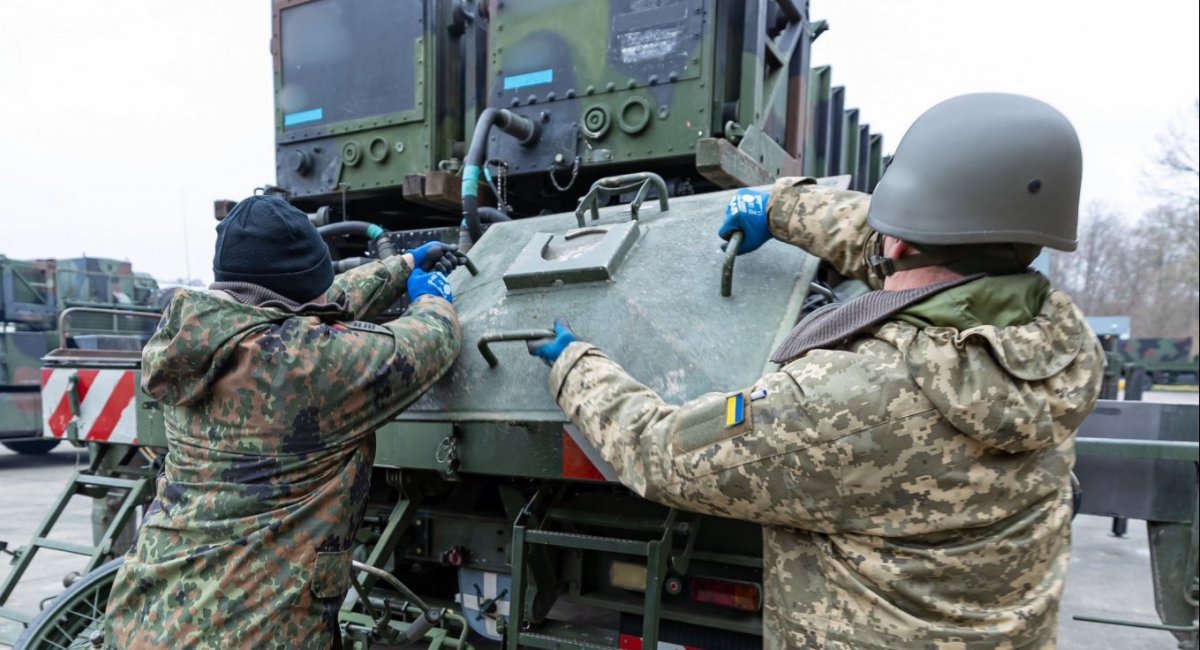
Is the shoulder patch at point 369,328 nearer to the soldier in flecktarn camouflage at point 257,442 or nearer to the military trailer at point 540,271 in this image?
the soldier in flecktarn camouflage at point 257,442

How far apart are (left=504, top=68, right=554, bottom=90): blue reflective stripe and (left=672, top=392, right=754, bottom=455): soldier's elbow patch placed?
2.92 metres

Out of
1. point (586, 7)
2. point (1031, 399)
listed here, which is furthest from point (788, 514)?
point (586, 7)

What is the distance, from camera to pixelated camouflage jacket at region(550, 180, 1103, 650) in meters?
1.28

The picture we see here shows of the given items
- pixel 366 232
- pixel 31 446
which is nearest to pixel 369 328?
pixel 366 232

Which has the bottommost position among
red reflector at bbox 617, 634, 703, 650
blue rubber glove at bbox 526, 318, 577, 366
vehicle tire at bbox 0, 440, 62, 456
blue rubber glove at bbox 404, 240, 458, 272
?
vehicle tire at bbox 0, 440, 62, 456

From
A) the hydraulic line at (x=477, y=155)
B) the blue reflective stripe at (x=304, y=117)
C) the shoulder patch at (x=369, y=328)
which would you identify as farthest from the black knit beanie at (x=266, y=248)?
the blue reflective stripe at (x=304, y=117)

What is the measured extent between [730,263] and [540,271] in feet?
1.82

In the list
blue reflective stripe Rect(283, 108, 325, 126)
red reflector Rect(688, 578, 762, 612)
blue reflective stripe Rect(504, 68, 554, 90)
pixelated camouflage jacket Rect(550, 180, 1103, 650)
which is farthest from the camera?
blue reflective stripe Rect(283, 108, 325, 126)

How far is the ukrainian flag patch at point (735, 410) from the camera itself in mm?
1406

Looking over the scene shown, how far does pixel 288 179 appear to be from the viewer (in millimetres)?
4785

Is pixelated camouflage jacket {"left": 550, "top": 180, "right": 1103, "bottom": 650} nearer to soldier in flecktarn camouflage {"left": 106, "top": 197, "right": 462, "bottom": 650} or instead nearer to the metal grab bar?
soldier in flecktarn camouflage {"left": 106, "top": 197, "right": 462, "bottom": 650}

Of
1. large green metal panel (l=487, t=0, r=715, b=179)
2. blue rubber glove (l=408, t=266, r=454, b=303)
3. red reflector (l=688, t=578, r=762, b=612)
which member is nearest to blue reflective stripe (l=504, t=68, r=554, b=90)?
large green metal panel (l=487, t=0, r=715, b=179)

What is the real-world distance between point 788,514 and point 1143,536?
6.83 metres

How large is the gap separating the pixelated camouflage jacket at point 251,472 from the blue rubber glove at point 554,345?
299 mm
